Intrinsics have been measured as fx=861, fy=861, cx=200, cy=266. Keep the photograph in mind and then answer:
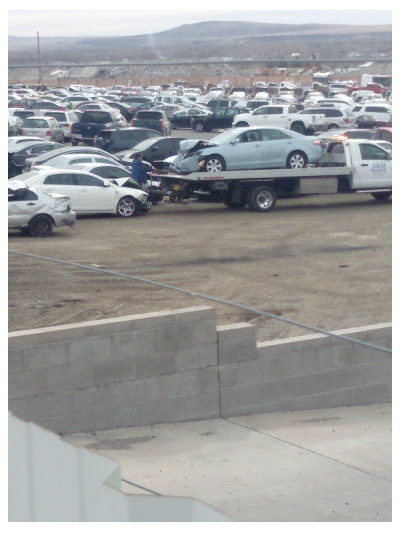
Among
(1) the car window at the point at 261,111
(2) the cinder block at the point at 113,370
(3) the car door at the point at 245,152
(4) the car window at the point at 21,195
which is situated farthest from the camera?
(1) the car window at the point at 261,111

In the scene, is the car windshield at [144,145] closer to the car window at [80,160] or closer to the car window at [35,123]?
the car window at [80,160]

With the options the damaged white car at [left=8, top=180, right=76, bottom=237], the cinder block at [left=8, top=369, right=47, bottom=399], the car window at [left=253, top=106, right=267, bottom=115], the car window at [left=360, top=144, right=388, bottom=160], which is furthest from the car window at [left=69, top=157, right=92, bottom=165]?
the car window at [left=253, top=106, right=267, bottom=115]

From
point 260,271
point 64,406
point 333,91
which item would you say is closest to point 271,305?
point 260,271

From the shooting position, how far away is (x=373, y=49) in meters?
21.4

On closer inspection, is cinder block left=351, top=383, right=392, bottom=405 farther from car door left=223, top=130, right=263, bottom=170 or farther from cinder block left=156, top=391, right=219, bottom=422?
car door left=223, top=130, right=263, bottom=170

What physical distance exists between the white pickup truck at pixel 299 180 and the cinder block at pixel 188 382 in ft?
36.8

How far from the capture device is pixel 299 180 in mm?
23328

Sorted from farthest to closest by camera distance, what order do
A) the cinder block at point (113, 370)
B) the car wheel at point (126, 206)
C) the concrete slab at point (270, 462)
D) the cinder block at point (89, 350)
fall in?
the car wheel at point (126, 206)
the cinder block at point (113, 370)
the cinder block at point (89, 350)
the concrete slab at point (270, 462)

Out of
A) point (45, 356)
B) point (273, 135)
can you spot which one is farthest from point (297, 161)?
point (45, 356)

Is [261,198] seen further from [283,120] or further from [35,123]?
[283,120]

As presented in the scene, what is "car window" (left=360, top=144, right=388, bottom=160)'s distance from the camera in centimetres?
2483

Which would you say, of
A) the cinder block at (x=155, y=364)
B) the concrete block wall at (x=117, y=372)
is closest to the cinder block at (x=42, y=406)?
the concrete block wall at (x=117, y=372)

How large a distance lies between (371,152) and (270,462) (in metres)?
16.4

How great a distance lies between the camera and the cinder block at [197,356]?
38.2ft
